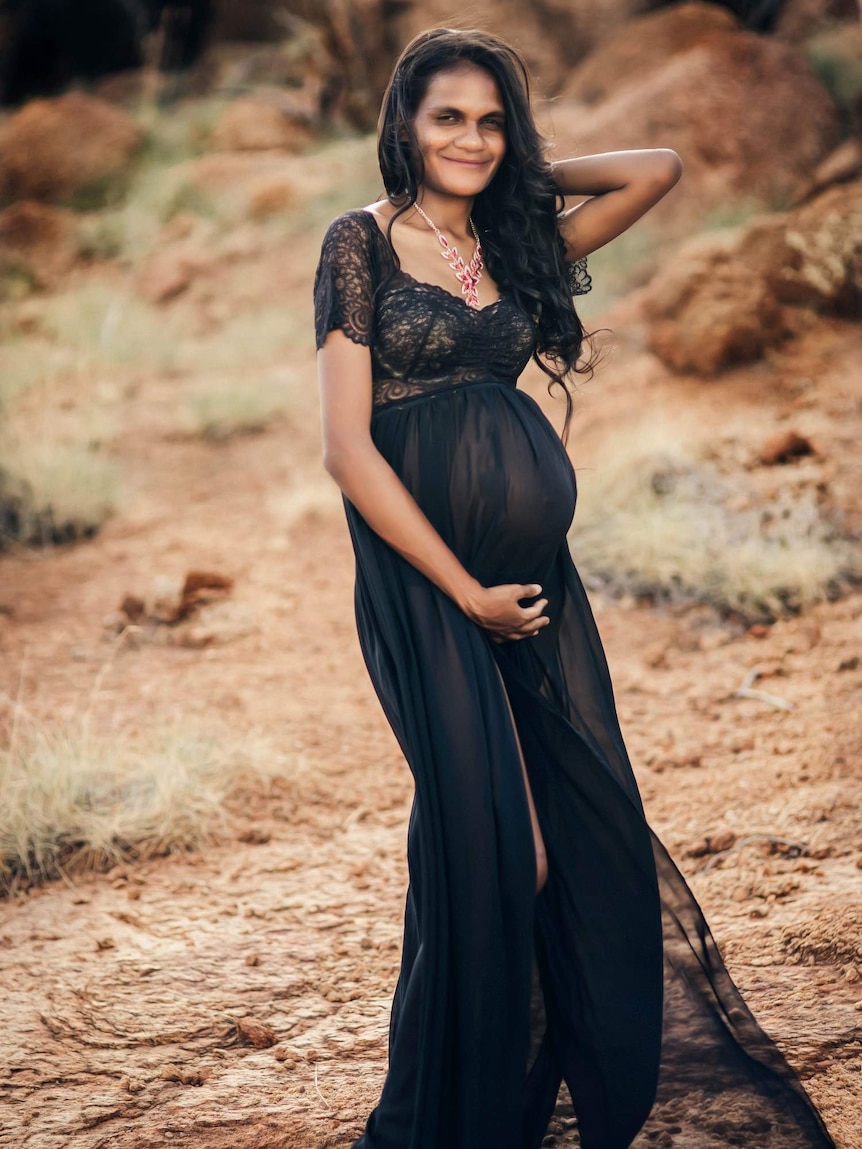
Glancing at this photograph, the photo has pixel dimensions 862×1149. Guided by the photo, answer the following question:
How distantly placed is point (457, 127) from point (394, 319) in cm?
47

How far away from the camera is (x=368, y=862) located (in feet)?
13.1

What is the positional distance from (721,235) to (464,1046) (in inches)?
277

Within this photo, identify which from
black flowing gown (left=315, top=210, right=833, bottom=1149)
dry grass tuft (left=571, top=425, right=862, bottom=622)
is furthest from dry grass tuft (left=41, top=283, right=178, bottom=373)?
black flowing gown (left=315, top=210, right=833, bottom=1149)

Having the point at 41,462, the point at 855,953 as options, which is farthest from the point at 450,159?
the point at 41,462

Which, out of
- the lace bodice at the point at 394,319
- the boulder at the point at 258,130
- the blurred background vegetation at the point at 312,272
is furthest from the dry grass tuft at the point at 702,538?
the boulder at the point at 258,130

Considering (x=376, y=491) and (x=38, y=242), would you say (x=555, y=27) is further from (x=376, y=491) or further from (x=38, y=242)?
(x=376, y=491)

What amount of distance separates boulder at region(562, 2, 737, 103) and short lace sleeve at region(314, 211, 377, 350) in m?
10.1

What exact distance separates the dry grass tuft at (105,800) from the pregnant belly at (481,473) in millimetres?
2343

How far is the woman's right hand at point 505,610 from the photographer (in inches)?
82.7

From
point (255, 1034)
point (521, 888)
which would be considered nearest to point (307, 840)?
point (255, 1034)

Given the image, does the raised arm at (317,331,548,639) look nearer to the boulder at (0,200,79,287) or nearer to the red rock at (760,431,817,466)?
the red rock at (760,431,817,466)

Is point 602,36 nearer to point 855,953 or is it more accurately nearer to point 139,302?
point 139,302

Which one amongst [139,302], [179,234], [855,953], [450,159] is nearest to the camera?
[450,159]

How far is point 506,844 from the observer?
2.05 meters
